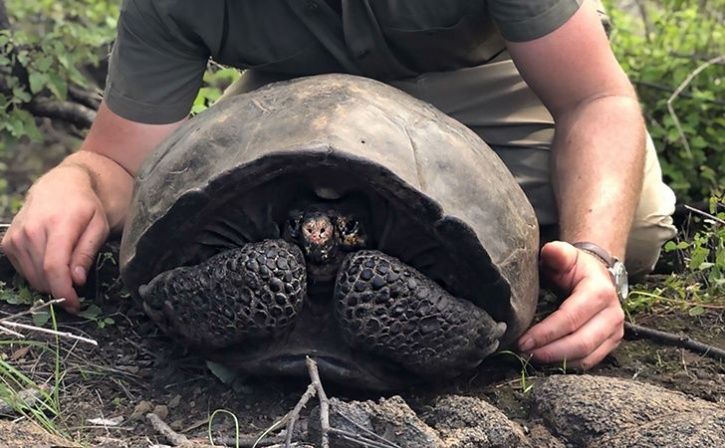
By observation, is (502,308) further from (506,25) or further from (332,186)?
(506,25)

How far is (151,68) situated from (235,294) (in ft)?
3.05

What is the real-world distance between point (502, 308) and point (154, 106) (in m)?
1.08

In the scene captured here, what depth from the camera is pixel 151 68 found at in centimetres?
266

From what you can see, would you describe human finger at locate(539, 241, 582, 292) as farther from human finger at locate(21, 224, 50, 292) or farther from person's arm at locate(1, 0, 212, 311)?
human finger at locate(21, 224, 50, 292)

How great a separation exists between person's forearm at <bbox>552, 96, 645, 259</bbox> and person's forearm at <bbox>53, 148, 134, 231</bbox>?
1004mm

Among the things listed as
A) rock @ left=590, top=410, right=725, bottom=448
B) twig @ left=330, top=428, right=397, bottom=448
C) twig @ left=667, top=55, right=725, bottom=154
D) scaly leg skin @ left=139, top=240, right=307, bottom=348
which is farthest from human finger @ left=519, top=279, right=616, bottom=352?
twig @ left=667, top=55, right=725, bottom=154

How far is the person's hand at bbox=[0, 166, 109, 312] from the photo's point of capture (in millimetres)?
2414

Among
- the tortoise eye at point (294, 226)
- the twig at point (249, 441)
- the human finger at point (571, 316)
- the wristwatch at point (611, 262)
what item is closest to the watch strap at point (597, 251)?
the wristwatch at point (611, 262)

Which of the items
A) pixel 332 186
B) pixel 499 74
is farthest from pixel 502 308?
pixel 499 74

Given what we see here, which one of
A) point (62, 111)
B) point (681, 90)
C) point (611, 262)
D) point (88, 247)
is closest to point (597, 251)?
point (611, 262)

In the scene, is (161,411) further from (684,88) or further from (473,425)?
(684,88)

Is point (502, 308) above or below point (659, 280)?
above

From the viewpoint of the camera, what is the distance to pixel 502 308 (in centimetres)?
204

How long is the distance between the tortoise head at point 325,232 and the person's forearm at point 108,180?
0.77 m
